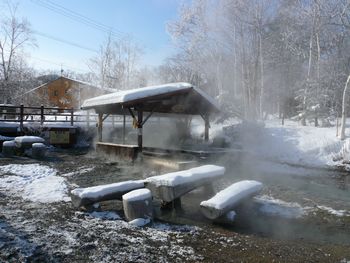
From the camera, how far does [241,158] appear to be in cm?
1307

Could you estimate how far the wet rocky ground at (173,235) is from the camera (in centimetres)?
461

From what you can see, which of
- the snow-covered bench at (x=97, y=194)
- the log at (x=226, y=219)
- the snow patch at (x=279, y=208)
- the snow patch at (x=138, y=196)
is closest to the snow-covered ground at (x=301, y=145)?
the snow patch at (x=279, y=208)

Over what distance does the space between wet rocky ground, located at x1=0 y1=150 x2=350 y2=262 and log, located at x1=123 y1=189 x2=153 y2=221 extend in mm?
212

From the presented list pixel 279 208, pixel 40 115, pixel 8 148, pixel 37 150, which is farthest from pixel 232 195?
pixel 40 115

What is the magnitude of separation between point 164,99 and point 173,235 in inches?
332

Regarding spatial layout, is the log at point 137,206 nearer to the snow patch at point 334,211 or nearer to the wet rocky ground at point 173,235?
the wet rocky ground at point 173,235

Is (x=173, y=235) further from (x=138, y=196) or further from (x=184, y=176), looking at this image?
(x=184, y=176)

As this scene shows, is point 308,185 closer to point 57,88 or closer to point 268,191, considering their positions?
point 268,191

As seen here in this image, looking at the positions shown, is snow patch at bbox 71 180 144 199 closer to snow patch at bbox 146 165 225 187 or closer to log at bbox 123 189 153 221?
snow patch at bbox 146 165 225 187

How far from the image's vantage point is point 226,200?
6.34 m

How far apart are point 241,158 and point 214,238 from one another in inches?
314

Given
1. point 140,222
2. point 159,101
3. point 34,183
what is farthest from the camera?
point 159,101

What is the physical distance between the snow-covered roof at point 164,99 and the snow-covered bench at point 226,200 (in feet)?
19.8

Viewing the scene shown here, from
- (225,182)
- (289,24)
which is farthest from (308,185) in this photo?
(289,24)
